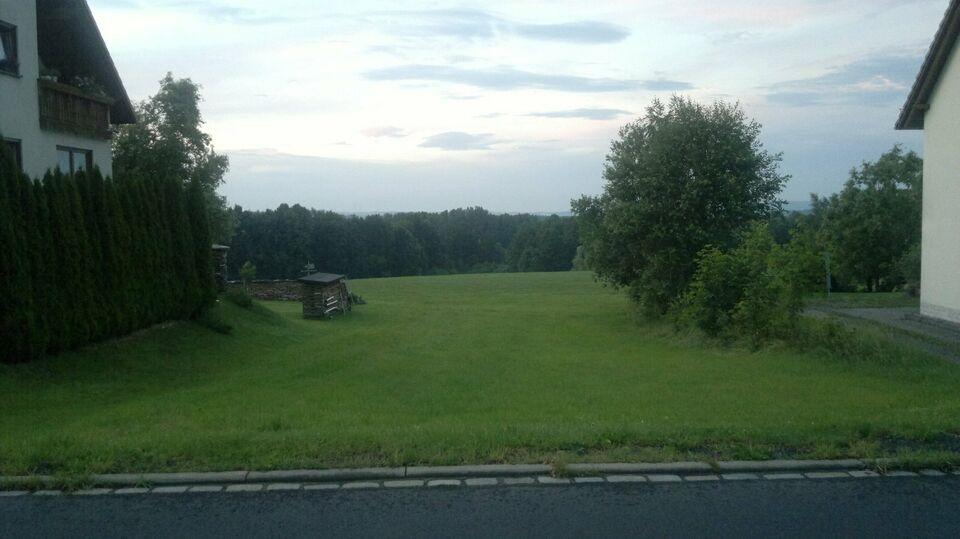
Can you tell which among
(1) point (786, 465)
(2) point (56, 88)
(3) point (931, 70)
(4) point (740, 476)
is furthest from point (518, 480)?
(3) point (931, 70)

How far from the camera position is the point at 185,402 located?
40.7 feet

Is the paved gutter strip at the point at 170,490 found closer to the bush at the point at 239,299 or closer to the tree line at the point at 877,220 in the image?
the bush at the point at 239,299

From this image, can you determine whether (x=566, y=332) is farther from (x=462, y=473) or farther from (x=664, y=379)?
(x=462, y=473)

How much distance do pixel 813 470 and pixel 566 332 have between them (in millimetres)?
19909

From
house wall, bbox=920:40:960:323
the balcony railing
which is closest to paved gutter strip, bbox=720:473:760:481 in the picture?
house wall, bbox=920:40:960:323

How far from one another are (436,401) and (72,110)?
13.8 meters

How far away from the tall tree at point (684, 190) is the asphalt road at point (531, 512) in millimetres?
19509

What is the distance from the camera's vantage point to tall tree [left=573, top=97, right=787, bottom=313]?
85.5ft

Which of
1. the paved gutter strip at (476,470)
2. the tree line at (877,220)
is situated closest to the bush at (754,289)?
the paved gutter strip at (476,470)

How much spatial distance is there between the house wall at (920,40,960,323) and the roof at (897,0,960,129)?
18 cm

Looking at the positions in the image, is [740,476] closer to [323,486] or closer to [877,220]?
[323,486]

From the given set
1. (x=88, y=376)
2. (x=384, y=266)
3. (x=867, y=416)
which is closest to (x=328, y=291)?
(x=88, y=376)

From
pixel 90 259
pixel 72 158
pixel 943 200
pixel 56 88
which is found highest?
pixel 56 88

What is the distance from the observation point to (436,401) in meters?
12.7
